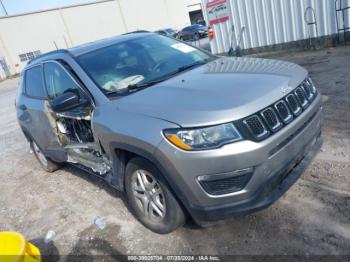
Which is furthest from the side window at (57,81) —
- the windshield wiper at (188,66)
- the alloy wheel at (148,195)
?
the alloy wheel at (148,195)

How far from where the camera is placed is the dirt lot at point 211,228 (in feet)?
9.02

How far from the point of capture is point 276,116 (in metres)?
2.55

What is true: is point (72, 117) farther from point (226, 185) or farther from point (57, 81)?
point (226, 185)

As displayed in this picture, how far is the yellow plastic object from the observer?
2.11m

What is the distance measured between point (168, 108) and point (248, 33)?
9.55 m

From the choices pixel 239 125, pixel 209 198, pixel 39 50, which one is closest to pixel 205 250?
pixel 209 198

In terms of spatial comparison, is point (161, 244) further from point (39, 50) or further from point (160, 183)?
point (39, 50)

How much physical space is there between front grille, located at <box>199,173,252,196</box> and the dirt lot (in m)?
0.65

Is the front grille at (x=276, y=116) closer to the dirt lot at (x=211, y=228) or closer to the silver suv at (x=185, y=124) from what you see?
the silver suv at (x=185, y=124)

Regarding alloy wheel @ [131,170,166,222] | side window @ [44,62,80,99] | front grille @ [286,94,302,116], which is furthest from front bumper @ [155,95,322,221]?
side window @ [44,62,80,99]

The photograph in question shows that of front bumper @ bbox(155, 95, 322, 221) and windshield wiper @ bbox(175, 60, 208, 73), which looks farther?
windshield wiper @ bbox(175, 60, 208, 73)

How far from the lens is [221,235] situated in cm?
296

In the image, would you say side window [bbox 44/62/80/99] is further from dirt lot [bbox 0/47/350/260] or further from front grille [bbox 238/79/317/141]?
front grille [bbox 238/79/317/141]

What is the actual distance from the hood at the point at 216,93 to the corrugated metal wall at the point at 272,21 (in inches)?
289
